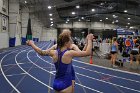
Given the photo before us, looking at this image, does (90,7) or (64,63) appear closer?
(64,63)

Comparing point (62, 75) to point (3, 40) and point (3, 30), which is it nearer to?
point (3, 40)

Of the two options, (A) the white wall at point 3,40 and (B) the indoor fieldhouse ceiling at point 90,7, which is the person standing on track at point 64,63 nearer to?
(B) the indoor fieldhouse ceiling at point 90,7

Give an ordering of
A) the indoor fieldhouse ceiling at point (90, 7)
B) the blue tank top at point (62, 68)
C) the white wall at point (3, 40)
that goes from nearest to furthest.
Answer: the blue tank top at point (62, 68) < the white wall at point (3, 40) < the indoor fieldhouse ceiling at point (90, 7)

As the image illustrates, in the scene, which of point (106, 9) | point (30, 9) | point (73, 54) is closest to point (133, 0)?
point (106, 9)

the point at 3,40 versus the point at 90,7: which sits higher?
the point at 90,7

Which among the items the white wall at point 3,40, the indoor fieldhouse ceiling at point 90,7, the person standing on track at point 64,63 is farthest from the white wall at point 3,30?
the person standing on track at point 64,63

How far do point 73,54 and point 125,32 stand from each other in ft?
72.9

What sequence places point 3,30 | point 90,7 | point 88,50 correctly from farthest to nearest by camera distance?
1. point 90,7
2. point 3,30
3. point 88,50

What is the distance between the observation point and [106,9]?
31.1 meters

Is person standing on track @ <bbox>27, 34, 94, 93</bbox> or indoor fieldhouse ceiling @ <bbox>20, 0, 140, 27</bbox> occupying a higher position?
indoor fieldhouse ceiling @ <bbox>20, 0, 140, 27</bbox>

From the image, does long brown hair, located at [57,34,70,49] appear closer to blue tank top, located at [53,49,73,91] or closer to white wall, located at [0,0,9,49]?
blue tank top, located at [53,49,73,91]

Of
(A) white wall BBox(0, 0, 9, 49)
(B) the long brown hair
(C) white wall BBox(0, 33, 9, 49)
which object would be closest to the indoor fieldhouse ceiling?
(A) white wall BBox(0, 0, 9, 49)

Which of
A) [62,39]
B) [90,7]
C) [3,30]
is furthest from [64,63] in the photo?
[90,7]

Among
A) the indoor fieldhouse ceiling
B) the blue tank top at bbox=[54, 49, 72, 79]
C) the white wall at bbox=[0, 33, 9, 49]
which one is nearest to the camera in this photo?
the blue tank top at bbox=[54, 49, 72, 79]
